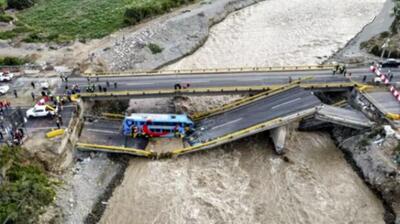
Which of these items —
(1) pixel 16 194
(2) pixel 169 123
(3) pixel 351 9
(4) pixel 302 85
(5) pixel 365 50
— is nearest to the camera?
(1) pixel 16 194

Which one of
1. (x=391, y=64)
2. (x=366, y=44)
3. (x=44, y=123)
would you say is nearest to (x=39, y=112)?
(x=44, y=123)

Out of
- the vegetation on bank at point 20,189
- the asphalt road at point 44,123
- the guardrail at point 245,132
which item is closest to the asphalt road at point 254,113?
the guardrail at point 245,132

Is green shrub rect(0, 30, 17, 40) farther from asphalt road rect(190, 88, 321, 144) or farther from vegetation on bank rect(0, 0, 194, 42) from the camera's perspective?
asphalt road rect(190, 88, 321, 144)

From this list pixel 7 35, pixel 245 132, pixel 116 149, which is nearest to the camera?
pixel 245 132

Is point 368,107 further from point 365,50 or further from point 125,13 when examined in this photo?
point 125,13

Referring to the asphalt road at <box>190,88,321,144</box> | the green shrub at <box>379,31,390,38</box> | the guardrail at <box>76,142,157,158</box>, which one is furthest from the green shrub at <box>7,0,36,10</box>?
the green shrub at <box>379,31,390,38</box>

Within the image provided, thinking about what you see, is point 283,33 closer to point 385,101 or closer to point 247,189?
point 385,101

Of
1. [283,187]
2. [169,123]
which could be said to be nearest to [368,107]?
[283,187]

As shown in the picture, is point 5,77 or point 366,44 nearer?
point 5,77
